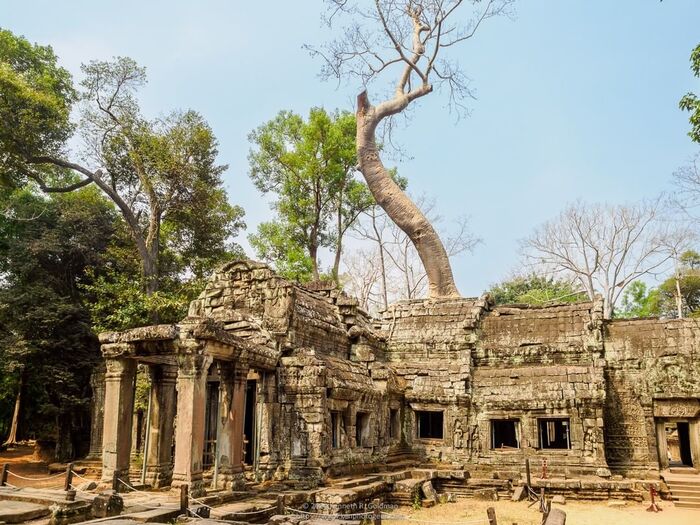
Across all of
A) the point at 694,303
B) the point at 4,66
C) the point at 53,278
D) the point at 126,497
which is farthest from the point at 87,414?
the point at 694,303

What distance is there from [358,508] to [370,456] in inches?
132

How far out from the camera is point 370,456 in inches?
591

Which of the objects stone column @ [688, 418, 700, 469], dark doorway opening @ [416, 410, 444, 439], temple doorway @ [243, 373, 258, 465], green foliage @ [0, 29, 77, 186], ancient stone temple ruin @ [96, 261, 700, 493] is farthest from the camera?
green foliage @ [0, 29, 77, 186]

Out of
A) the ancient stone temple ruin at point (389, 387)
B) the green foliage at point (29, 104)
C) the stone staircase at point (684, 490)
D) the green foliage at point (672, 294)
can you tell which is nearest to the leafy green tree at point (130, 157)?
the green foliage at point (29, 104)

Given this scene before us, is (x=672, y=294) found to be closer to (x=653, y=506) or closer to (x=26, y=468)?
(x=653, y=506)

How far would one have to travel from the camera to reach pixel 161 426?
12.4 meters

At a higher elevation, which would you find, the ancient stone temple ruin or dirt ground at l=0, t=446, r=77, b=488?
the ancient stone temple ruin

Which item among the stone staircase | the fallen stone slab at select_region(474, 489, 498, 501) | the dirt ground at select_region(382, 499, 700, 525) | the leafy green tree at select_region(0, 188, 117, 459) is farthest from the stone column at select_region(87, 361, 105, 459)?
the stone staircase

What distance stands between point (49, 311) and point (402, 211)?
47.5ft

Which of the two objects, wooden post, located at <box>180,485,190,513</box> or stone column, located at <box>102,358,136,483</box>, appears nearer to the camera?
wooden post, located at <box>180,485,190,513</box>

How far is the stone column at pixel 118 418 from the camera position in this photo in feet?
36.4

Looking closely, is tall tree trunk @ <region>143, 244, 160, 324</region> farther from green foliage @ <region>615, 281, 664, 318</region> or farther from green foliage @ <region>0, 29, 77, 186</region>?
green foliage @ <region>615, 281, 664, 318</region>

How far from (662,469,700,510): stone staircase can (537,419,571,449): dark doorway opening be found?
121 inches

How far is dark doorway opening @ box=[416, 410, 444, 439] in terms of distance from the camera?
17781mm
